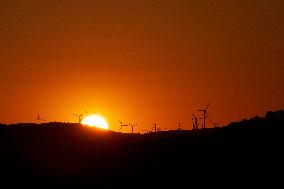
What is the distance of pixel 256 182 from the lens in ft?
101

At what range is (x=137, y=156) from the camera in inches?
1310

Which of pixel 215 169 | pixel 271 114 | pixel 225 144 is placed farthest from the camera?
pixel 271 114

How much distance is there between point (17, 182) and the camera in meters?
29.9

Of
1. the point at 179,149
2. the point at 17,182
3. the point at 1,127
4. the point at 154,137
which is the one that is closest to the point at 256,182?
the point at 179,149

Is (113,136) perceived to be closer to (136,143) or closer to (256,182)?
(136,143)

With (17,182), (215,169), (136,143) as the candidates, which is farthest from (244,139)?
(17,182)

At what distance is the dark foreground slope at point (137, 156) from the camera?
31.0 meters

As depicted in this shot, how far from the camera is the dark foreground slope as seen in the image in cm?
3098

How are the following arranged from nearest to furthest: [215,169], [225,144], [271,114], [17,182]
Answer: [17,182]
[215,169]
[225,144]
[271,114]

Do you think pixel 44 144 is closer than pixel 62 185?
No

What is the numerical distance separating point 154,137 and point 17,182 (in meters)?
9.49

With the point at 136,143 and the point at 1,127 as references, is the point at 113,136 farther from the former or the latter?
the point at 1,127

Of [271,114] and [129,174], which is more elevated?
[271,114]

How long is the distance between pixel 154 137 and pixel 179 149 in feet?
7.64
